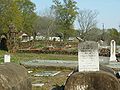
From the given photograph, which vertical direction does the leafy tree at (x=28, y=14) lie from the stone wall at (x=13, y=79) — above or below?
above

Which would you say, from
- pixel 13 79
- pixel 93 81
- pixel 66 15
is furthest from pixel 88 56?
pixel 66 15

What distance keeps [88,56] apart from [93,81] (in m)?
0.88

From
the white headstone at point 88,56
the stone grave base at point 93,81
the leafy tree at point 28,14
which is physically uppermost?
the leafy tree at point 28,14

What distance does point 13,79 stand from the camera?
384 inches

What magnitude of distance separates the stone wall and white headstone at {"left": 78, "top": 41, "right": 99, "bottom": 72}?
6.39ft

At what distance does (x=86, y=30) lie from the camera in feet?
311

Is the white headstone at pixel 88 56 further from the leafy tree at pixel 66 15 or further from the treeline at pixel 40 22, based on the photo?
the leafy tree at pixel 66 15

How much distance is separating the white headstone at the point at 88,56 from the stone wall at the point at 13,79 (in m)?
1.95

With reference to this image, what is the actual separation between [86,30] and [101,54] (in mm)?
57127

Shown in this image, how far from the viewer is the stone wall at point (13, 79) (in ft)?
29.5

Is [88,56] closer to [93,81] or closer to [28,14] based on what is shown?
[93,81]

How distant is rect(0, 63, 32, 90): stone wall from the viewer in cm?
898

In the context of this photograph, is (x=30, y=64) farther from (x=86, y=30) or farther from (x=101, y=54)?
(x=86, y=30)

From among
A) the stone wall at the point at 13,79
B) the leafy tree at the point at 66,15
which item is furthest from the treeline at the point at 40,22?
the stone wall at the point at 13,79
